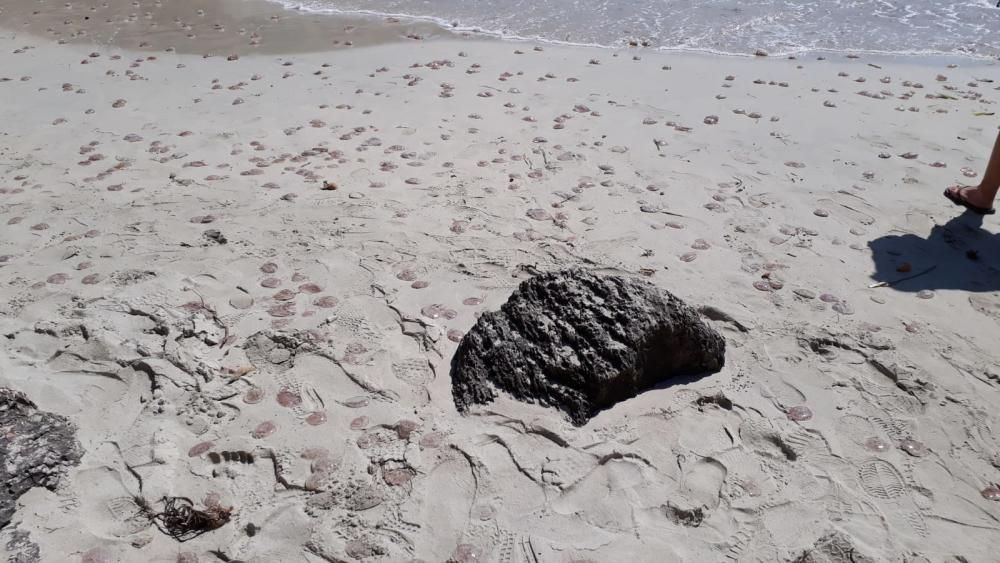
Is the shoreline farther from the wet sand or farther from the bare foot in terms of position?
the bare foot

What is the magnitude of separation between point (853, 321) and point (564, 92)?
393 centimetres

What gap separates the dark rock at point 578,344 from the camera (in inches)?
124

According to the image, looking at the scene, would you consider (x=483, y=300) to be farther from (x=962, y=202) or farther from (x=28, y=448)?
(x=962, y=202)

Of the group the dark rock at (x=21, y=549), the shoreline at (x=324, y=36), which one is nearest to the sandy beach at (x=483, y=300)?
the dark rock at (x=21, y=549)

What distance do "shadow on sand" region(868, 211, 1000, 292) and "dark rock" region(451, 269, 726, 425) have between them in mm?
1662

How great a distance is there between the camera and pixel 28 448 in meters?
2.84

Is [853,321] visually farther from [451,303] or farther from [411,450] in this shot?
[411,450]

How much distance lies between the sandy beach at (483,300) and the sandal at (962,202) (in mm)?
127

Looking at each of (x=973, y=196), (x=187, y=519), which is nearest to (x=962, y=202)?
(x=973, y=196)

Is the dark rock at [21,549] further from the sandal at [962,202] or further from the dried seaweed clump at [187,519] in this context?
the sandal at [962,202]

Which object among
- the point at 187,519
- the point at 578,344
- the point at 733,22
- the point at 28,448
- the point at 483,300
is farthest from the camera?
the point at 733,22

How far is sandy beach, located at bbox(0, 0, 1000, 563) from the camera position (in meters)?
2.73

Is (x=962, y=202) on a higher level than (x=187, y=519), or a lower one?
higher

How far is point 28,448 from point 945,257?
16.1 ft
